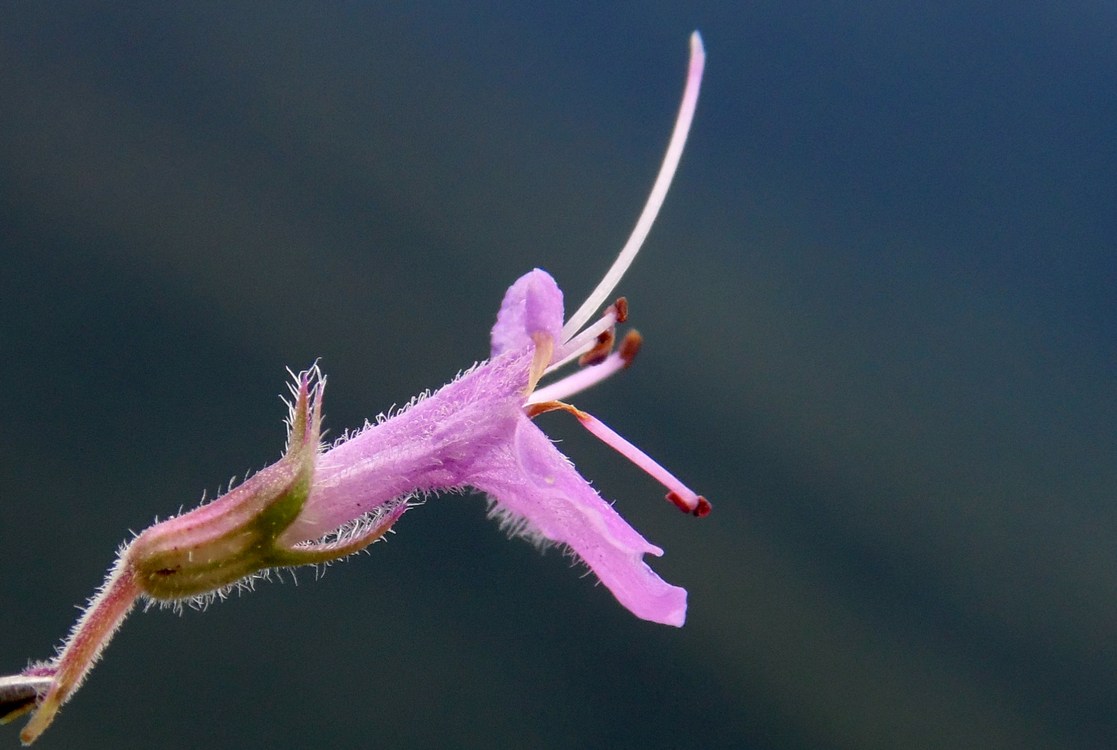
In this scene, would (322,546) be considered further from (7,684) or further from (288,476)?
(7,684)

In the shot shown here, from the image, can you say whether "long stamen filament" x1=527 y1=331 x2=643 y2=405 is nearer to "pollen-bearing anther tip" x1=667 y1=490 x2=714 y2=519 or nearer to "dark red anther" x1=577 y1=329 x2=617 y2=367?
"dark red anther" x1=577 y1=329 x2=617 y2=367

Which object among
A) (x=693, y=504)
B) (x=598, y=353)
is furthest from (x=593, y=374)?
(x=693, y=504)

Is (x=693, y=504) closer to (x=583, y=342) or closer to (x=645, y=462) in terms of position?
(x=645, y=462)

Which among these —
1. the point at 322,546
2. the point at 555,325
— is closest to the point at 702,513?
the point at 555,325

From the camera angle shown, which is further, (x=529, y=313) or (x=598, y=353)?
(x=598, y=353)

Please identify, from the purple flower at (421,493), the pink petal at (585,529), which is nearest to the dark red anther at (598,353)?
the purple flower at (421,493)

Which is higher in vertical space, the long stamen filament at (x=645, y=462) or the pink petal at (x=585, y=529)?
the long stamen filament at (x=645, y=462)

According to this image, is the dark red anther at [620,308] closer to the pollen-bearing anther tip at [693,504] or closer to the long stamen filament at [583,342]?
the long stamen filament at [583,342]
